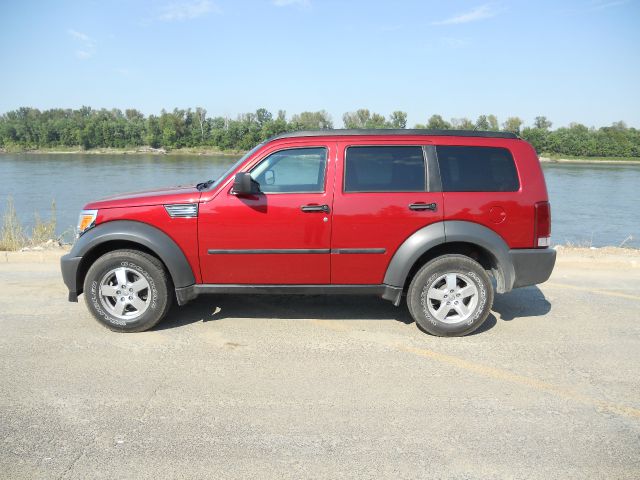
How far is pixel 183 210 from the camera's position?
4520 millimetres

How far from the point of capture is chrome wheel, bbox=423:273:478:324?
4.59 m

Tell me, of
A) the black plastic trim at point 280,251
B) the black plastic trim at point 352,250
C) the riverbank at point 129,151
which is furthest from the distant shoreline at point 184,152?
the black plastic trim at point 352,250

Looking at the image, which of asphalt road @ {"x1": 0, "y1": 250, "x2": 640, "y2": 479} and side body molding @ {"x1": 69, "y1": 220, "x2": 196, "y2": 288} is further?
side body molding @ {"x1": 69, "y1": 220, "x2": 196, "y2": 288}

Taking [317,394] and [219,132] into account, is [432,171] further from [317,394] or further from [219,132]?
[219,132]

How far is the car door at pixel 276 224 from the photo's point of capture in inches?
176

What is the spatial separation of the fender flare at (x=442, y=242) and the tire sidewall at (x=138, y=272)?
2.16 m

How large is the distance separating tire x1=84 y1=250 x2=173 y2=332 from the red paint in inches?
13.0

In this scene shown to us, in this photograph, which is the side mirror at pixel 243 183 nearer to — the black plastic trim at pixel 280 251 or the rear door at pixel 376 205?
the black plastic trim at pixel 280 251

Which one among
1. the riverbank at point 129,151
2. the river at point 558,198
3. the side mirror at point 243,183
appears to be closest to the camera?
the side mirror at point 243,183

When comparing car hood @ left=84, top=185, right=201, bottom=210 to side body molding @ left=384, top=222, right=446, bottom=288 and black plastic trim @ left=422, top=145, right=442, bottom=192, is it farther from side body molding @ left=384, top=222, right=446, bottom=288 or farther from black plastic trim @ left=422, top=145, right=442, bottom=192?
black plastic trim @ left=422, top=145, right=442, bottom=192

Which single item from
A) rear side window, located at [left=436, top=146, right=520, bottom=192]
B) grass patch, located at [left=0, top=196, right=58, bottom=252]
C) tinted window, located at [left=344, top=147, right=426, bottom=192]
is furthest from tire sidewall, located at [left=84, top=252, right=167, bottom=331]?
grass patch, located at [left=0, top=196, right=58, bottom=252]

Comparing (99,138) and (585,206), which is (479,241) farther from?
(99,138)

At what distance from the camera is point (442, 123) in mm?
66375

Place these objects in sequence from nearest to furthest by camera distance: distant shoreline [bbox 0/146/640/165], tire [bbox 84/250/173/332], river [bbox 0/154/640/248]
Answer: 1. tire [bbox 84/250/173/332]
2. river [bbox 0/154/640/248]
3. distant shoreline [bbox 0/146/640/165]
